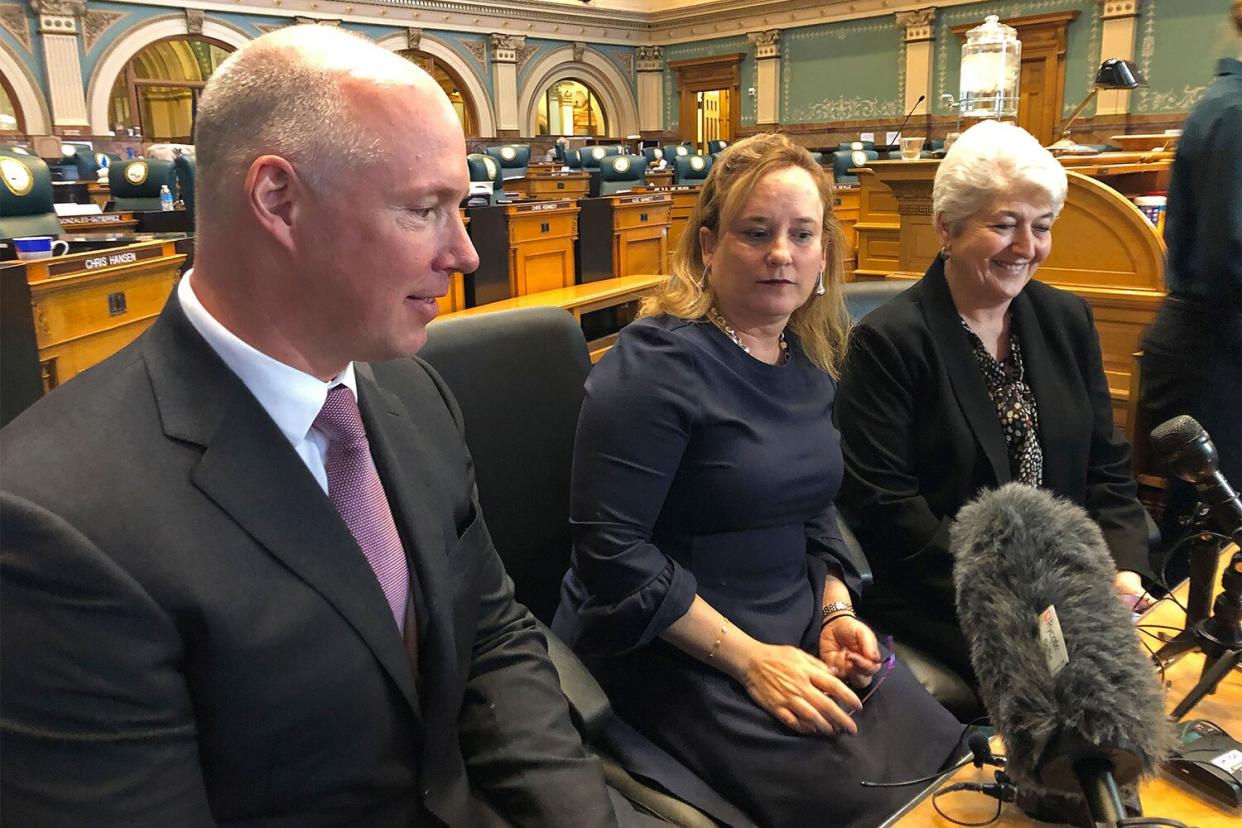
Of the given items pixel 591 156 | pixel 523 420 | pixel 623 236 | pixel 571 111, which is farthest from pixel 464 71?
pixel 523 420

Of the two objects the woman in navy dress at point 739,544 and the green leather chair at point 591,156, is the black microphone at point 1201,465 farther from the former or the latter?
the green leather chair at point 591,156

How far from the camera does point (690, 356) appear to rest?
1.43m

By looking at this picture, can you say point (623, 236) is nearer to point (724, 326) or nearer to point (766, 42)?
point (724, 326)

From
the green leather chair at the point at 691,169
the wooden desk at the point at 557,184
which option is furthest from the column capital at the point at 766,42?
the wooden desk at the point at 557,184

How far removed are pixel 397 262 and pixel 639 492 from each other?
0.63 m

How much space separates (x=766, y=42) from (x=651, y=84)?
8.54ft

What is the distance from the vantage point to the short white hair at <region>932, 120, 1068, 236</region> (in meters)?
1.69

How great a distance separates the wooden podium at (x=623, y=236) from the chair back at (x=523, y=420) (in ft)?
13.2

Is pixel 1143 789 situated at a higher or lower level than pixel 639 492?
lower

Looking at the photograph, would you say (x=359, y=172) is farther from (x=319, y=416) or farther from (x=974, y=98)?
(x=974, y=98)

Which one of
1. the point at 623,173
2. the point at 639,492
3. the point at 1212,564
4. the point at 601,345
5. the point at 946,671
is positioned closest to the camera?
Result: the point at 1212,564

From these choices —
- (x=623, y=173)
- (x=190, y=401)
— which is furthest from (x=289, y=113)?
(x=623, y=173)

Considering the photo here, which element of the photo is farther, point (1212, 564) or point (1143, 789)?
point (1212, 564)

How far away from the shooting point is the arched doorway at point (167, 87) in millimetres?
12594
